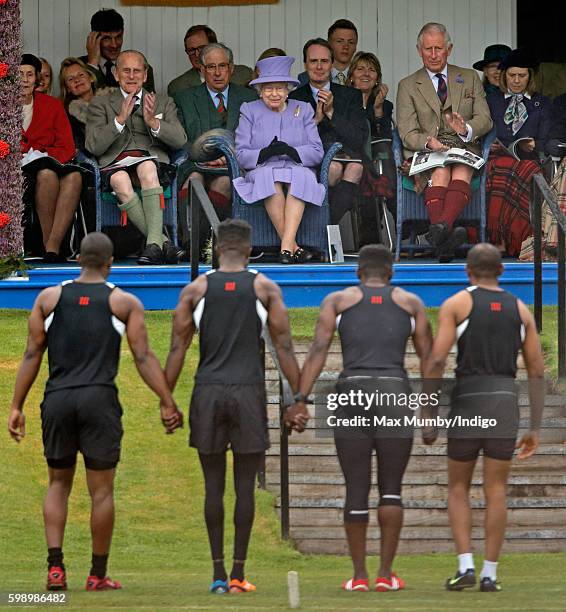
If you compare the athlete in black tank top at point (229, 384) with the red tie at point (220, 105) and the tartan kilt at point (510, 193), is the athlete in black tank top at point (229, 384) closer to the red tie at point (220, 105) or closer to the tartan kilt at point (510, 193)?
Answer: the red tie at point (220, 105)

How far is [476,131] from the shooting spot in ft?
45.0

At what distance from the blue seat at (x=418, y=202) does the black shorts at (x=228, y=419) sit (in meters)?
5.97

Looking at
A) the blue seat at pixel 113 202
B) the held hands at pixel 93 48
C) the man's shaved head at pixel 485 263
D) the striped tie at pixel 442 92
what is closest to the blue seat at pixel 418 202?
the striped tie at pixel 442 92

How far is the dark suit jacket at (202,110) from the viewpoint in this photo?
13867 mm

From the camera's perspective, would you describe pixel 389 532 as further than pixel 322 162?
No

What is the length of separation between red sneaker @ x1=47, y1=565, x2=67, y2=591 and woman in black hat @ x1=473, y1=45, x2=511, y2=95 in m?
8.06

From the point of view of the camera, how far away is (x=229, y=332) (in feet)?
26.4

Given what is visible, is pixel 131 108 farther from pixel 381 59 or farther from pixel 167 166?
pixel 381 59

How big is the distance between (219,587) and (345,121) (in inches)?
265

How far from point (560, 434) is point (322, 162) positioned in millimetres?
3582

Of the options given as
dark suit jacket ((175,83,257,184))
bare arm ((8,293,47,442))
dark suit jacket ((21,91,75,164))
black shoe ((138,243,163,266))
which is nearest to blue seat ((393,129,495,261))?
dark suit jacket ((175,83,257,184))

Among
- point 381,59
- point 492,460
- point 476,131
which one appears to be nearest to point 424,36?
point 476,131

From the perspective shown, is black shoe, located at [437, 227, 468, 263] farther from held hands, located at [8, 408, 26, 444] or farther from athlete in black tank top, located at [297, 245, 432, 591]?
held hands, located at [8, 408, 26, 444]

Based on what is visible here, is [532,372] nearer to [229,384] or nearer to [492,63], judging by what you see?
[229,384]
